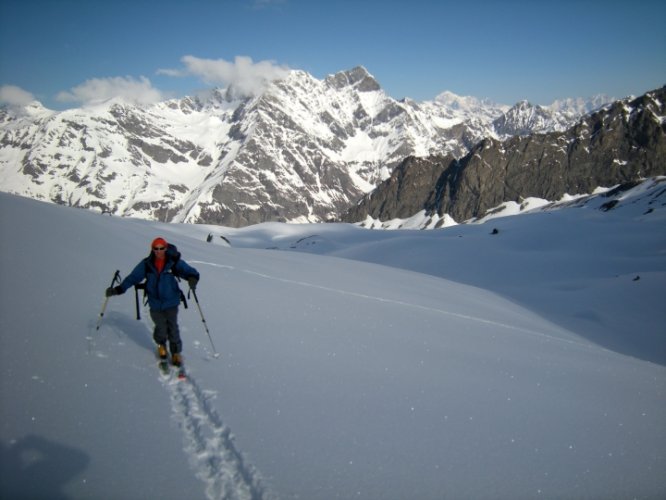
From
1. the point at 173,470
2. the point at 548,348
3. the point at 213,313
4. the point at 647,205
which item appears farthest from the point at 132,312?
the point at 647,205

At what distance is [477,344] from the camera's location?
968cm

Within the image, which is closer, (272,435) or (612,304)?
(272,435)

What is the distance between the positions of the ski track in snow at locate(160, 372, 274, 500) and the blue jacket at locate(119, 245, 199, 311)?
1.63 meters

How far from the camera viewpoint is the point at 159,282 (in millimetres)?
6949

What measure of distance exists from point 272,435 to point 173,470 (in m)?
1.17

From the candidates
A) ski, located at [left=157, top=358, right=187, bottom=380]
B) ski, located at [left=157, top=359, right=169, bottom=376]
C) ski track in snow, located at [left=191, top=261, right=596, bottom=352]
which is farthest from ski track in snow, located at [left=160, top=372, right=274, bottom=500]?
ski track in snow, located at [left=191, top=261, right=596, bottom=352]

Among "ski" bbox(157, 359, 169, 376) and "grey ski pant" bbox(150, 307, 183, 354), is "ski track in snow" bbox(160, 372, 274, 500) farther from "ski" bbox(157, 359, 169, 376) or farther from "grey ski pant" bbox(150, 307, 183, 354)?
"grey ski pant" bbox(150, 307, 183, 354)

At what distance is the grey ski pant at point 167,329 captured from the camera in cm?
677

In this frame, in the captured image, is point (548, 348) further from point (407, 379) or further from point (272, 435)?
point (272, 435)

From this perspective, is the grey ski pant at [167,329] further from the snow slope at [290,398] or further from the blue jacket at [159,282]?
the snow slope at [290,398]

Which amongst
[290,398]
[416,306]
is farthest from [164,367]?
[416,306]

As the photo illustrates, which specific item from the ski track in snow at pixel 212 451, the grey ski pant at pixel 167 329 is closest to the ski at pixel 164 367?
the grey ski pant at pixel 167 329

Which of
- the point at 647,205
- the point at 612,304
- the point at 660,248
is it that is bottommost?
the point at 612,304

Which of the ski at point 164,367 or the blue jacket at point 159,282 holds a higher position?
the blue jacket at point 159,282
